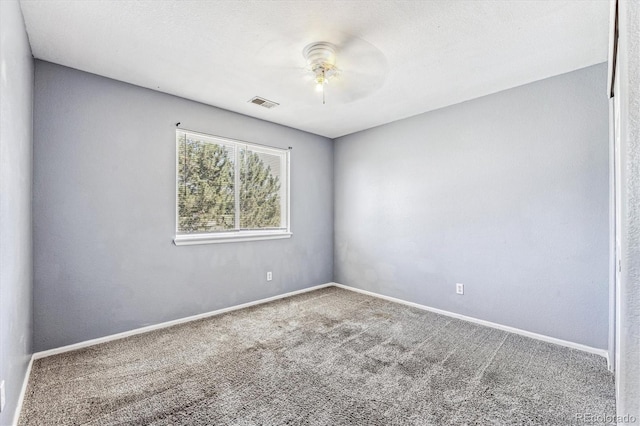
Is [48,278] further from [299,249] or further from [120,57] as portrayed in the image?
[299,249]

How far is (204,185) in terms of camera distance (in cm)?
354

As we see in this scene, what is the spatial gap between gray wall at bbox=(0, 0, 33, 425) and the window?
127cm

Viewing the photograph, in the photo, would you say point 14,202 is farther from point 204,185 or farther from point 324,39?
point 324,39

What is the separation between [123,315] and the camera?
2912mm

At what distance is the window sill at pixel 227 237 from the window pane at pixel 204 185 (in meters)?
0.08

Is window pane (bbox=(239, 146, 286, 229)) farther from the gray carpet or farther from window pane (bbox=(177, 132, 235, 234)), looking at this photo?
the gray carpet

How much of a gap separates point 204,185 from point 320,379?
8.08ft

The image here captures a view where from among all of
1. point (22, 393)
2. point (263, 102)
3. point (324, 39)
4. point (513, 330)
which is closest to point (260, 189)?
point (263, 102)

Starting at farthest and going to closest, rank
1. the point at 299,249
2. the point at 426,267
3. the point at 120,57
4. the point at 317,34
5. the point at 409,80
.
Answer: the point at 299,249, the point at 426,267, the point at 409,80, the point at 120,57, the point at 317,34

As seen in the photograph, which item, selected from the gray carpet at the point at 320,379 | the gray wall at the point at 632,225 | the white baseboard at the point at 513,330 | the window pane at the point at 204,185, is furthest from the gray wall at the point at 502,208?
the gray wall at the point at 632,225

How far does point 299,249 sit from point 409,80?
270cm

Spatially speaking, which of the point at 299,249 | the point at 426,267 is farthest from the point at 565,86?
the point at 299,249

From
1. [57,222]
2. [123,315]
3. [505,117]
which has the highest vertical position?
[505,117]

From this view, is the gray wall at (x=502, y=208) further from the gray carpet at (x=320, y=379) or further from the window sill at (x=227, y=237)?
the window sill at (x=227, y=237)
